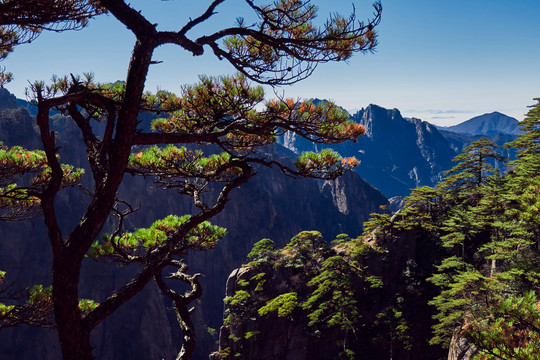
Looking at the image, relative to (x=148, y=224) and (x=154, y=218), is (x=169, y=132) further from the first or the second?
(x=154, y=218)

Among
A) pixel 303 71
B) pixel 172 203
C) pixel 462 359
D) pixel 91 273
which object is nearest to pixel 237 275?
pixel 462 359

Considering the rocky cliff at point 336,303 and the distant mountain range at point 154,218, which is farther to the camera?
the distant mountain range at point 154,218

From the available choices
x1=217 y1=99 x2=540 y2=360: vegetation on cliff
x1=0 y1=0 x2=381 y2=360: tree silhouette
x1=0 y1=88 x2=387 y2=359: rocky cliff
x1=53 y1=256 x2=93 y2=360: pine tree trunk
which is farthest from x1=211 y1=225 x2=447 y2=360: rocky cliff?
x1=53 y1=256 x2=93 y2=360: pine tree trunk

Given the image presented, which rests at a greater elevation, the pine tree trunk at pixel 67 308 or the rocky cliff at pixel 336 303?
the pine tree trunk at pixel 67 308

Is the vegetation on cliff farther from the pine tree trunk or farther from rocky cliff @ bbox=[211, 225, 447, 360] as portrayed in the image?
the pine tree trunk

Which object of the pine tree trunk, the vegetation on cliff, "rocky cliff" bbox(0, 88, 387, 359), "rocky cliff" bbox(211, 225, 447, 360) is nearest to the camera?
the pine tree trunk

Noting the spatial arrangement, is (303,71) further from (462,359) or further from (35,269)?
(35,269)

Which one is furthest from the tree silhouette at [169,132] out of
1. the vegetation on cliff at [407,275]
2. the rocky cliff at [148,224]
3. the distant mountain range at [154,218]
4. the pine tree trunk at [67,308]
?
the rocky cliff at [148,224]

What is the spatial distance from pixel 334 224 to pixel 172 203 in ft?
175

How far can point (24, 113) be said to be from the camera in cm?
6062

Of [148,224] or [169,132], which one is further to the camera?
[148,224]

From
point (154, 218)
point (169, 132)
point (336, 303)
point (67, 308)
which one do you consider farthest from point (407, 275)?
point (154, 218)

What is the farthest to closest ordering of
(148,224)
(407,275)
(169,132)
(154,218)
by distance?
(154,218) → (148,224) → (407,275) → (169,132)

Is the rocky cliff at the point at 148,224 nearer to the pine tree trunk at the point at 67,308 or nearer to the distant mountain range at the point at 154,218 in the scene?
the distant mountain range at the point at 154,218
